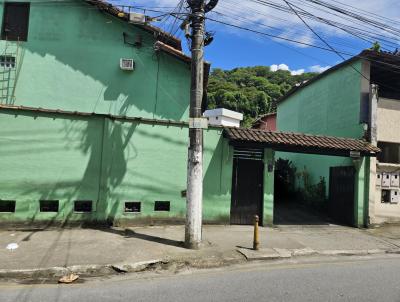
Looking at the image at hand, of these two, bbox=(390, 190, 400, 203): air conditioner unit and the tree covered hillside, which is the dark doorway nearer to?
bbox=(390, 190, 400, 203): air conditioner unit

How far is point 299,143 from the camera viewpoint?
1320 cm

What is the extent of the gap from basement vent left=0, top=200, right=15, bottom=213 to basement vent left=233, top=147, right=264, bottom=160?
6729 mm

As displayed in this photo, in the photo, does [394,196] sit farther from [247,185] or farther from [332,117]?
[247,185]

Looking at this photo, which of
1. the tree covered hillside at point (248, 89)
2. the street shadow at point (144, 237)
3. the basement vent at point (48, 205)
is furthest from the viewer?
the tree covered hillside at point (248, 89)

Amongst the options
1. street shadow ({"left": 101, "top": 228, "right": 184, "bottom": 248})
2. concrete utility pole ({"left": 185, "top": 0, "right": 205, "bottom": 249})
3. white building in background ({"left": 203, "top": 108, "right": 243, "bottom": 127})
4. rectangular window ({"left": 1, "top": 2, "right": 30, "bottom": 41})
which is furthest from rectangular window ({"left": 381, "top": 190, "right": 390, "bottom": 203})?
rectangular window ({"left": 1, "top": 2, "right": 30, "bottom": 41})

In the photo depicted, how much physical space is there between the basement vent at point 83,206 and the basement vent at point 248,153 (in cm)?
482

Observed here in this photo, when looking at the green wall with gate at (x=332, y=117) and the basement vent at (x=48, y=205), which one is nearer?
the basement vent at (x=48, y=205)

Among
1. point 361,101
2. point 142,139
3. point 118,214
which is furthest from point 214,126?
point 361,101

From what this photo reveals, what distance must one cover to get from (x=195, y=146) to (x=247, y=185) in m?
4.11

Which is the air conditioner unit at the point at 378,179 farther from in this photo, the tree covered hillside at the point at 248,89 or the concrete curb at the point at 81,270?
the tree covered hillside at the point at 248,89

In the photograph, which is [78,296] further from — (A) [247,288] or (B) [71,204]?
(B) [71,204]

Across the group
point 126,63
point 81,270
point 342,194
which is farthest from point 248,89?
point 81,270

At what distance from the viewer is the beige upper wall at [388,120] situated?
15.1 metres

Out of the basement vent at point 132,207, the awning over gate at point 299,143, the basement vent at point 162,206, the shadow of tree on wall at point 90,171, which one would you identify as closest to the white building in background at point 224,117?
the awning over gate at point 299,143
